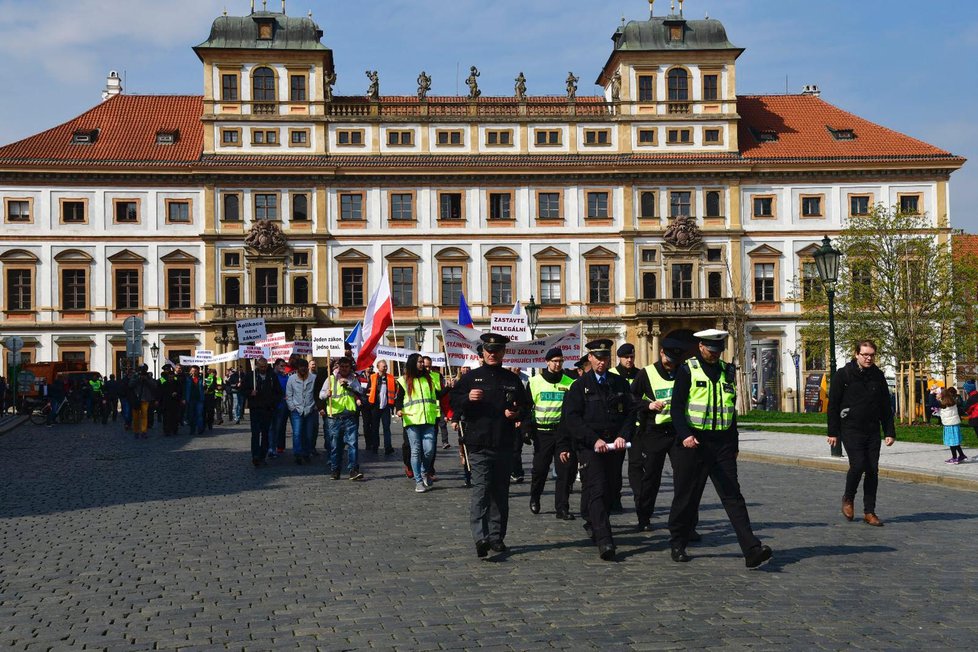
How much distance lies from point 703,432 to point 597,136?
5457 centimetres

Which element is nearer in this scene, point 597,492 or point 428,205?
point 597,492

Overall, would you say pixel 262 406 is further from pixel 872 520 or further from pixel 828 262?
pixel 872 520

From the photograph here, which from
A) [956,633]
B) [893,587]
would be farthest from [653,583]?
[956,633]

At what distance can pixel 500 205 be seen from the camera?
63.5 meters

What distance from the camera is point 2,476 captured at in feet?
62.8

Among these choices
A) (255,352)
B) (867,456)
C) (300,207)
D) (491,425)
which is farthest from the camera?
(300,207)

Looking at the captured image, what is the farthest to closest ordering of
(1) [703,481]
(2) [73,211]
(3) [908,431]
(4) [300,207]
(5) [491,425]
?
(4) [300,207], (2) [73,211], (3) [908,431], (5) [491,425], (1) [703,481]

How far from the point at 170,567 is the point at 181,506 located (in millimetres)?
4680

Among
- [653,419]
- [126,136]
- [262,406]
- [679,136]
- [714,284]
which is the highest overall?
[126,136]

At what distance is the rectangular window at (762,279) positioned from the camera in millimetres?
63625

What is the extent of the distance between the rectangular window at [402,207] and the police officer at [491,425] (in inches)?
2079

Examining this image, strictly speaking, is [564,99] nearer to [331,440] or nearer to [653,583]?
[331,440]

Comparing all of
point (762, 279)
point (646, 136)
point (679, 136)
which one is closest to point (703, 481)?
point (646, 136)

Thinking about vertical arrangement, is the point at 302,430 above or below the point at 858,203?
below
